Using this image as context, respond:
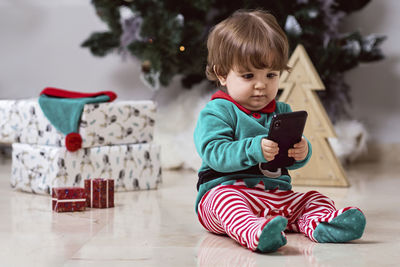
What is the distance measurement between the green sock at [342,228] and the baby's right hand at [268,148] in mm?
170

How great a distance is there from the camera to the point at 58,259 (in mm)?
985

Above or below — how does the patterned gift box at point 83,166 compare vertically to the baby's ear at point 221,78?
below

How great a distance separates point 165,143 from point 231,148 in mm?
1339

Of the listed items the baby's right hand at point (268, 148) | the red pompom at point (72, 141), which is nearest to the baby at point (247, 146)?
the baby's right hand at point (268, 148)

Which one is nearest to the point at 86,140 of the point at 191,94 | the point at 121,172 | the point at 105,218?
the point at 121,172

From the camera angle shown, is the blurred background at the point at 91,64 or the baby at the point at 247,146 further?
the blurred background at the point at 91,64

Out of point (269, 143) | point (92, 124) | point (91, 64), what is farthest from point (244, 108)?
point (91, 64)

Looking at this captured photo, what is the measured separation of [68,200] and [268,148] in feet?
2.05

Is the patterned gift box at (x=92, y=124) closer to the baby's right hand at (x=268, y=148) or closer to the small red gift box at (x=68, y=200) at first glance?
the small red gift box at (x=68, y=200)

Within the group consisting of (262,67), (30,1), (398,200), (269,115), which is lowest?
(398,200)

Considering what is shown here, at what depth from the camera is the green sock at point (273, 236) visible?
3.15 ft

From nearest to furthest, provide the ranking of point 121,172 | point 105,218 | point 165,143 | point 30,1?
point 105,218 < point 121,172 < point 165,143 < point 30,1

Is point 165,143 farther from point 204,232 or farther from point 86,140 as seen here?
point 204,232

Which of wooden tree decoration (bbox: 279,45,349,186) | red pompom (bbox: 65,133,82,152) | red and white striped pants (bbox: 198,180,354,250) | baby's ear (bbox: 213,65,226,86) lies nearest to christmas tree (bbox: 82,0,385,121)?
wooden tree decoration (bbox: 279,45,349,186)
